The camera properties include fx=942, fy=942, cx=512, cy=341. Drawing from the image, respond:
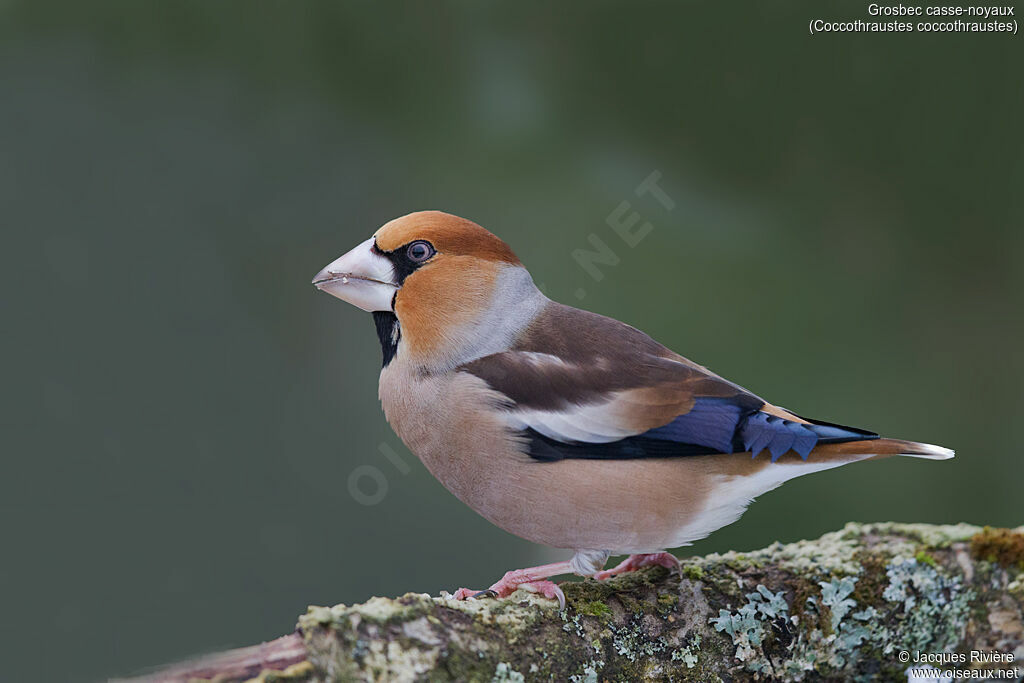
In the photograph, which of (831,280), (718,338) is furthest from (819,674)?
(831,280)

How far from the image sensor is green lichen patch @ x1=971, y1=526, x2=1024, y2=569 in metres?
3.20

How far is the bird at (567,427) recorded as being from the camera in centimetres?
285

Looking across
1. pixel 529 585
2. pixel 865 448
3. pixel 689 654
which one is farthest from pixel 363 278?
pixel 865 448

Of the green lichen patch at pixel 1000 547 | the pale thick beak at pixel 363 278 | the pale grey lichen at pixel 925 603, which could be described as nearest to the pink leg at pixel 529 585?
the pale thick beak at pixel 363 278

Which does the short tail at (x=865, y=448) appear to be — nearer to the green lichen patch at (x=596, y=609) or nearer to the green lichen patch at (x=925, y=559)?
the green lichen patch at (x=925, y=559)

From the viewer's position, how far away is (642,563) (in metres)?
3.13

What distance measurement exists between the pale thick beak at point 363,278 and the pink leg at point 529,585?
0.99 metres

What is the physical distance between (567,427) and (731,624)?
0.78 m

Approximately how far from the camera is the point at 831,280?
16.4 feet

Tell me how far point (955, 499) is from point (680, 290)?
180cm

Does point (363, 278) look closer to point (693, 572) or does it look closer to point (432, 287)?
point (432, 287)

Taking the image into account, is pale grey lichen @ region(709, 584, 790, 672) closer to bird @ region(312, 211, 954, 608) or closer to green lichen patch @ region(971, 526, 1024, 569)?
bird @ region(312, 211, 954, 608)

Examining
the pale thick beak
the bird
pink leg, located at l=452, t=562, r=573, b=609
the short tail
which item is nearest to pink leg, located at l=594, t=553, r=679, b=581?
the bird

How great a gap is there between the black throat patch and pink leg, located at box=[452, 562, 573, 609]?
0.85 metres
